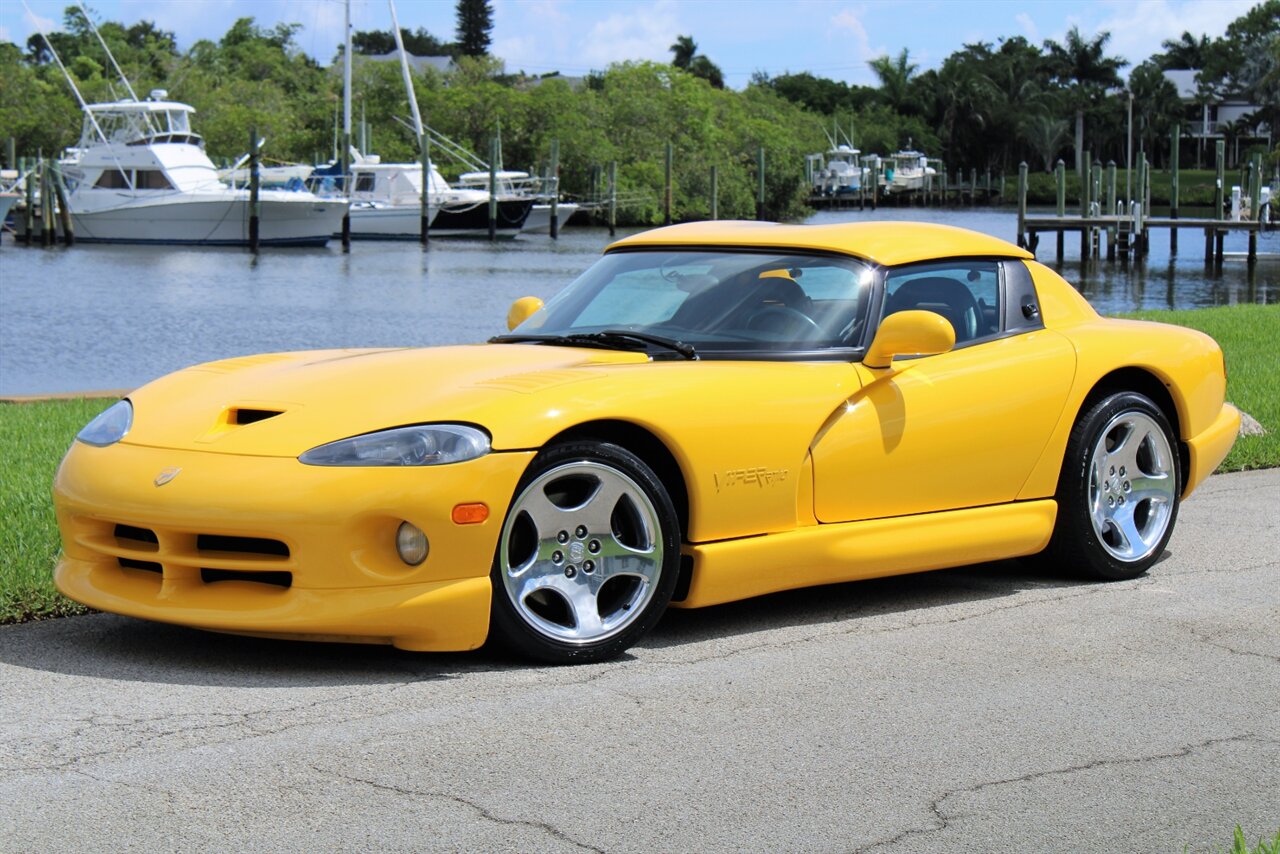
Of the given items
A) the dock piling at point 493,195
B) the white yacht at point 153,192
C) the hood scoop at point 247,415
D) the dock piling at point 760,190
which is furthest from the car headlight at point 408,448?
the dock piling at point 760,190

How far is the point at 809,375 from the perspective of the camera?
5562 mm

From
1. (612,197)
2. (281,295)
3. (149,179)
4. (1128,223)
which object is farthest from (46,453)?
(612,197)

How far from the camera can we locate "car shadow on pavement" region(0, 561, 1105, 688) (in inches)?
185

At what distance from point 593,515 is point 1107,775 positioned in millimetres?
1695

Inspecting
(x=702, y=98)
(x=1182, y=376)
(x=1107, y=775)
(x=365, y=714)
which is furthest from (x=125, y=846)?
(x=702, y=98)

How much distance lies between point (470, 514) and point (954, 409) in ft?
6.67

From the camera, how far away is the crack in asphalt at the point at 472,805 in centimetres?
345

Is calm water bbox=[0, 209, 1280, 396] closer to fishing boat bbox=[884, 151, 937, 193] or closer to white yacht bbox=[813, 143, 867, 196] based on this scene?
white yacht bbox=[813, 143, 867, 196]

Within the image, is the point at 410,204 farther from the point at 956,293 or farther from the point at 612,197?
the point at 956,293

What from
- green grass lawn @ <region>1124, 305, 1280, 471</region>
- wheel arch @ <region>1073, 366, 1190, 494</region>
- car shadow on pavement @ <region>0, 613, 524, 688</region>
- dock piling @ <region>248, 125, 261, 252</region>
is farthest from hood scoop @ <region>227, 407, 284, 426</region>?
dock piling @ <region>248, 125, 261, 252</region>

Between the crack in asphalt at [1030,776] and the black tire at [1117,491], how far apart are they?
1.99m

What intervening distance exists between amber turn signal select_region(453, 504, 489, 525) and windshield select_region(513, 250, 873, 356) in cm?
128

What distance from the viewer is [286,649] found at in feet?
16.4

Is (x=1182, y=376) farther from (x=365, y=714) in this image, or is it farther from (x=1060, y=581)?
(x=365, y=714)
